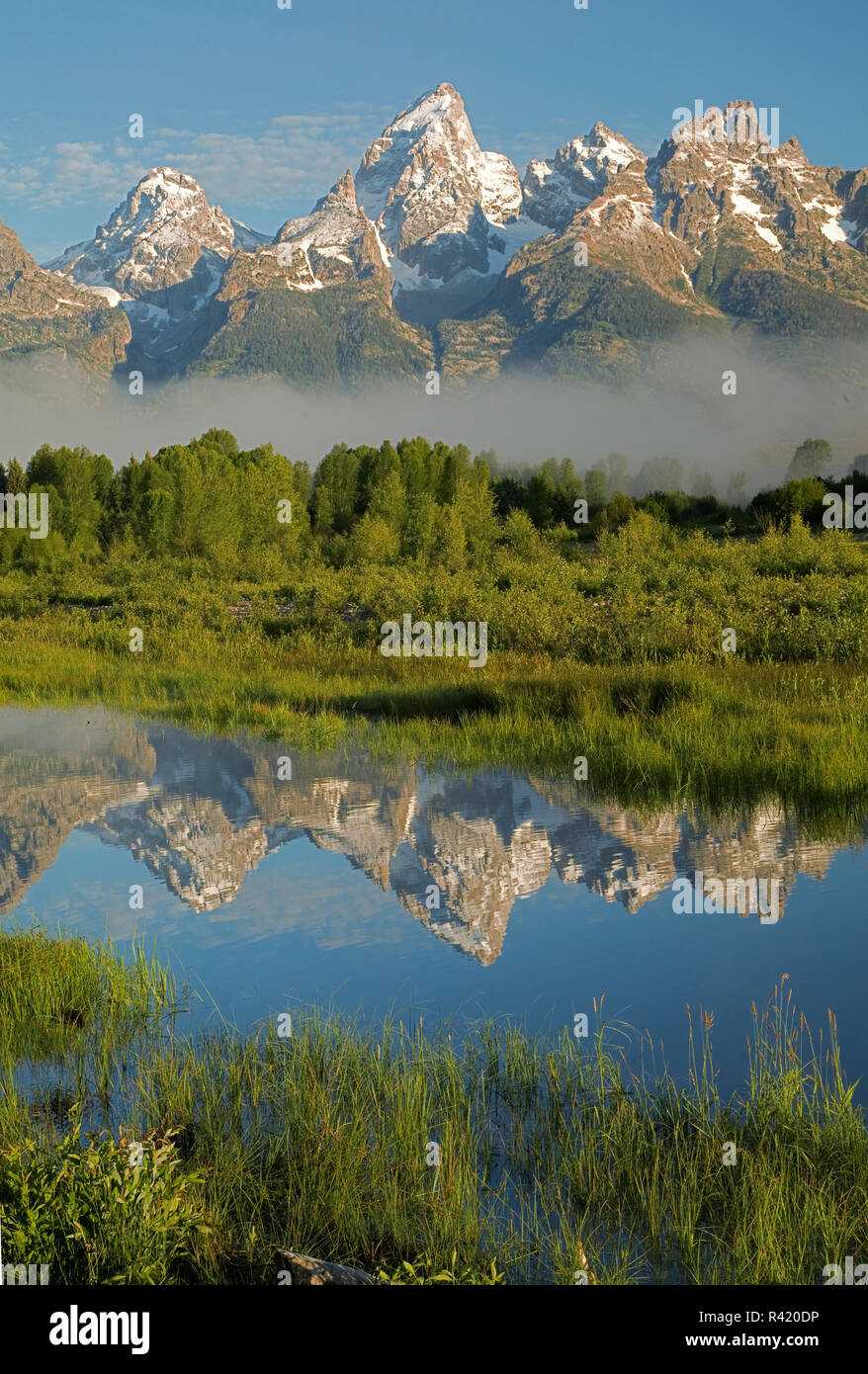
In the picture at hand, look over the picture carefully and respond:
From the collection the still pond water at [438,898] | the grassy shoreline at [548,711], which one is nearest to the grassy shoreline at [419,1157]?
the still pond water at [438,898]

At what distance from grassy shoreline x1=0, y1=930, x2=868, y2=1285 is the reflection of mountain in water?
90.9 inches

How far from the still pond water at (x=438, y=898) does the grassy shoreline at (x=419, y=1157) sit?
50cm

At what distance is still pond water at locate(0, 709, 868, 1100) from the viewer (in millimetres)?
7484

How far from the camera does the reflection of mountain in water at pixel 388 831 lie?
10117 mm

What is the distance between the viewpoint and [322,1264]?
4.23 meters

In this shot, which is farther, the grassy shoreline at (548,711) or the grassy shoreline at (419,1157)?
the grassy shoreline at (548,711)

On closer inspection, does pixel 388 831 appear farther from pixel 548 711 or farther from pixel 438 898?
pixel 548 711

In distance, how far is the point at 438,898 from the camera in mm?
9844

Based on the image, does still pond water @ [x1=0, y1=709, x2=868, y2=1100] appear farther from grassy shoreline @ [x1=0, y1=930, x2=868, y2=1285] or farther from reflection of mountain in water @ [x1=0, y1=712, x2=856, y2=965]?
grassy shoreline @ [x1=0, y1=930, x2=868, y2=1285]

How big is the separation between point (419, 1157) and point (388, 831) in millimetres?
6996

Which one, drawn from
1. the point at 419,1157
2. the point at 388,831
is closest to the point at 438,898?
the point at 388,831

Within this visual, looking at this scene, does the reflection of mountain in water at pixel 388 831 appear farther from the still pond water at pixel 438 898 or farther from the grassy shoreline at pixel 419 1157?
the grassy shoreline at pixel 419 1157

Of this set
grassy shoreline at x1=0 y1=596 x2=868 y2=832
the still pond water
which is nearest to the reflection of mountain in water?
the still pond water

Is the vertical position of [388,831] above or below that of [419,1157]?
above
